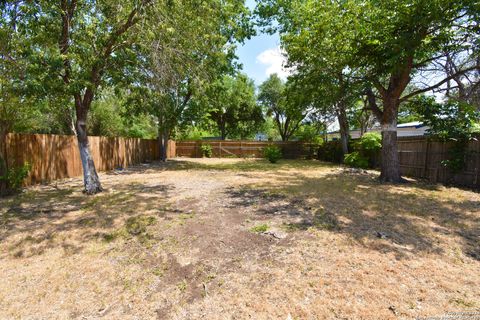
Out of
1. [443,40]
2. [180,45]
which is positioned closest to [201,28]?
[180,45]

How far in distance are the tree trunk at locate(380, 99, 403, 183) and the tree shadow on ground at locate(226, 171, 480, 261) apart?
79 cm

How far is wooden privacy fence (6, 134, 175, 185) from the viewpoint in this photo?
6.56m

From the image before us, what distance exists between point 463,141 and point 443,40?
2788 mm

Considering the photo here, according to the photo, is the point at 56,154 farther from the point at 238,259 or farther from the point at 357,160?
the point at 357,160

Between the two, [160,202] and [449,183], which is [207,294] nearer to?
[160,202]

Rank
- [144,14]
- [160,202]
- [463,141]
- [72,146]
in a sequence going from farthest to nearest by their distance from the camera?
1. [72,146]
2. [463,141]
3. [160,202]
4. [144,14]

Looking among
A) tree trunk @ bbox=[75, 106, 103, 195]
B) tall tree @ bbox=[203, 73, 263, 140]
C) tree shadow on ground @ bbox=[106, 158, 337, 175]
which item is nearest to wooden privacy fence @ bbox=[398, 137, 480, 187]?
tree shadow on ground @ bbox=[106, 158, 337, 175]

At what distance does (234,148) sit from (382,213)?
16.4 m

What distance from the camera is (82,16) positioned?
5.53 metres

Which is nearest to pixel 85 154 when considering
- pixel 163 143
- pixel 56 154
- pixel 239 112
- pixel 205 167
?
pixel 56 154

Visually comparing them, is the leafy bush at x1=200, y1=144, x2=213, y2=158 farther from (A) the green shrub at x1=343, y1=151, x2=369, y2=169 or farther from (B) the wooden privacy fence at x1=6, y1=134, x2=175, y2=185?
(A) the green shrub at x1=343, y1=151, x2=369, y2=169

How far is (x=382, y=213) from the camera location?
4578 millimetres

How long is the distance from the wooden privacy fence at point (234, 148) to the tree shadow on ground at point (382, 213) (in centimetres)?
1290

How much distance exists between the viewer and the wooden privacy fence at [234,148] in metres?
20.1
